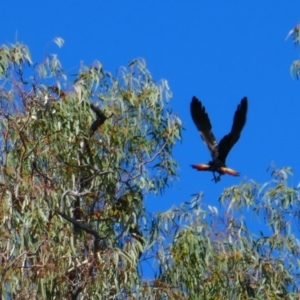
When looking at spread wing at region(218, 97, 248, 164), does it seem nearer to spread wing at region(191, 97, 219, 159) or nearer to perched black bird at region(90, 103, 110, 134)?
spread wing at region(191, 97, 219, 159)

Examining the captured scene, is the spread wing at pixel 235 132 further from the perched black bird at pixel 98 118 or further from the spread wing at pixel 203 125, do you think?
the perched black bird at pixel 98 118

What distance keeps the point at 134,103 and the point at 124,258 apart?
1366 millimetres

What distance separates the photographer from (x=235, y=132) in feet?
25.9

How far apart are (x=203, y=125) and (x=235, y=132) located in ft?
0.67

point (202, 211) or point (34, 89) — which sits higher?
point (34, 89)

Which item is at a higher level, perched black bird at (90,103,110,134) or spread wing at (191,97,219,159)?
spread wing at (191,97,219,159)

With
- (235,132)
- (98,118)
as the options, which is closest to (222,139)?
(235,132)

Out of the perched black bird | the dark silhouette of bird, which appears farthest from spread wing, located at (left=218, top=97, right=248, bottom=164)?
the perched black bird

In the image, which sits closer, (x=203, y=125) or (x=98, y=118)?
(x=98, y=118)

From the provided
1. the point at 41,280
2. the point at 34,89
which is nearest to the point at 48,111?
the point at 34,89

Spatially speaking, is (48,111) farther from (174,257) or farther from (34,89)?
(174,257)

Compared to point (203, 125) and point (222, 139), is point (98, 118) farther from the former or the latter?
point (222, 139)

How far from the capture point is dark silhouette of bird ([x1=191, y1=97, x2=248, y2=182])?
25.3 ft

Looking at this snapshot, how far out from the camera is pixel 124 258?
6707 millimetres
